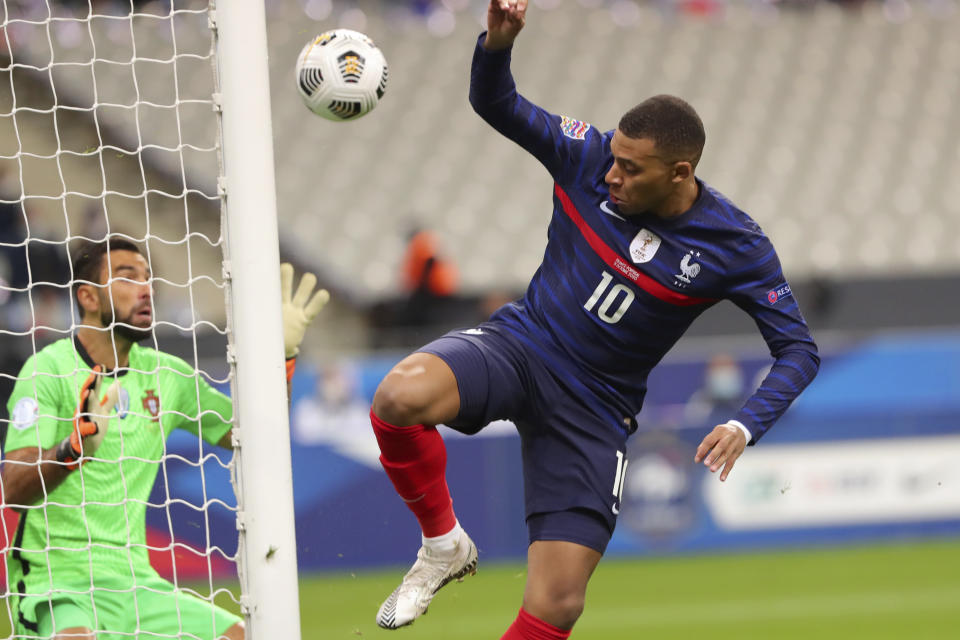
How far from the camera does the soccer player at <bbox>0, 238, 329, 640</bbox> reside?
15.0 feet

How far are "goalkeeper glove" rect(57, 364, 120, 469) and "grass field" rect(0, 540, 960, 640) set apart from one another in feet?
11.5

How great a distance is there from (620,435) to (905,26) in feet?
42.7

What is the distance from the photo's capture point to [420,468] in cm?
432

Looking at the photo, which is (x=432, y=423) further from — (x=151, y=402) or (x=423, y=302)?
(x=423, y=302)

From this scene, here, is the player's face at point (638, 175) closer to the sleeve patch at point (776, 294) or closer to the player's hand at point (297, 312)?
the sleeve patch at point (776, 294)

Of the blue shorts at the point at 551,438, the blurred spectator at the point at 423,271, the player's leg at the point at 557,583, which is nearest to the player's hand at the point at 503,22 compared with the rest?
the blue shorts at the point at 551,438

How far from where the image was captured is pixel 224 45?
4.05 meters

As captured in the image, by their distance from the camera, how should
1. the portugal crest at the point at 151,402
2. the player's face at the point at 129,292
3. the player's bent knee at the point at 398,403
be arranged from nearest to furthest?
the player's bent knee at the point at 398,403
the player's face at the point at 129,292
the portugal crest at the point at 151,402

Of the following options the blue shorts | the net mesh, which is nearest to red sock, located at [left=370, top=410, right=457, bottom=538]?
the blue shorts

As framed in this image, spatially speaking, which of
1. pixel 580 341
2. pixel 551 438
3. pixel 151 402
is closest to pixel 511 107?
pixel 580 341

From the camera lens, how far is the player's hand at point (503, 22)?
409 cm

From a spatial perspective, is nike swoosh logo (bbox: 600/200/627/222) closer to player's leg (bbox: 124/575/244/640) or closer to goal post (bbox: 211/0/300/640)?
goal post (bbox: 211/0/300/640)

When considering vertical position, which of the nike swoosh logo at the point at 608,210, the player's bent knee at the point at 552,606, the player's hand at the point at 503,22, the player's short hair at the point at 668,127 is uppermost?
the player's hand at the point at 503,22

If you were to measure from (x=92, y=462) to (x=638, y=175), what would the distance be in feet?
7.42
